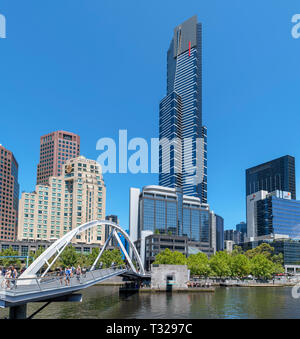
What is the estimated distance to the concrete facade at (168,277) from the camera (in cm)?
8119

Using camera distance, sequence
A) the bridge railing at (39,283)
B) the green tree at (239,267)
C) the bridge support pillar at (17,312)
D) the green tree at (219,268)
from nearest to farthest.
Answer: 1. the bridge railing at (39,283)
2. the bridge support pillar at (17,312)
3. the green tree at (219,268)
4. the green tree at (239,267)

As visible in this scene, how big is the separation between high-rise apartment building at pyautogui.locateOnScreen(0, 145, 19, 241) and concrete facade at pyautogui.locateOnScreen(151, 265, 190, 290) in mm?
122859

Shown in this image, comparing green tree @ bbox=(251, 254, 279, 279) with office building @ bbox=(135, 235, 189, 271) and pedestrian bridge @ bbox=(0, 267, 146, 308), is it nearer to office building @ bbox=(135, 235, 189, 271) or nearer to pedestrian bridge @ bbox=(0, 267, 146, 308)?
office building @ bbox=(135, 235, 189, 271)

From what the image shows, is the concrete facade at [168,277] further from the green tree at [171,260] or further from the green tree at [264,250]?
the green tree at [264,250]

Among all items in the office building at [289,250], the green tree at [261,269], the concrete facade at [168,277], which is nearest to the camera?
the concrete facade at [168,277]

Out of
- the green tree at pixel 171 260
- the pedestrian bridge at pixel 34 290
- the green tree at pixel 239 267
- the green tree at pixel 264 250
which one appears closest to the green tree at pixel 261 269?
the green tree at pixel 239 267

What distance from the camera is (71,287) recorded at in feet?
110

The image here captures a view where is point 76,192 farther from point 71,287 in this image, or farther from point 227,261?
point 71,287

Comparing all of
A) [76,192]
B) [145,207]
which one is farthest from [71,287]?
[145,207]

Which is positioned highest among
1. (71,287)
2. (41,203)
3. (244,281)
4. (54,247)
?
(41,203)

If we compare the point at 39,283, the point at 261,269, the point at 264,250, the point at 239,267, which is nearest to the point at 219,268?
the point at 239,267

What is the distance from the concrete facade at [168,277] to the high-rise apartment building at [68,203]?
72870 mm

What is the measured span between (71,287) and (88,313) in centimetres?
1273

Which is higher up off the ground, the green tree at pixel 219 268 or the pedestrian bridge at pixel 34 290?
the pedestrian bridge at pixel 34 290
